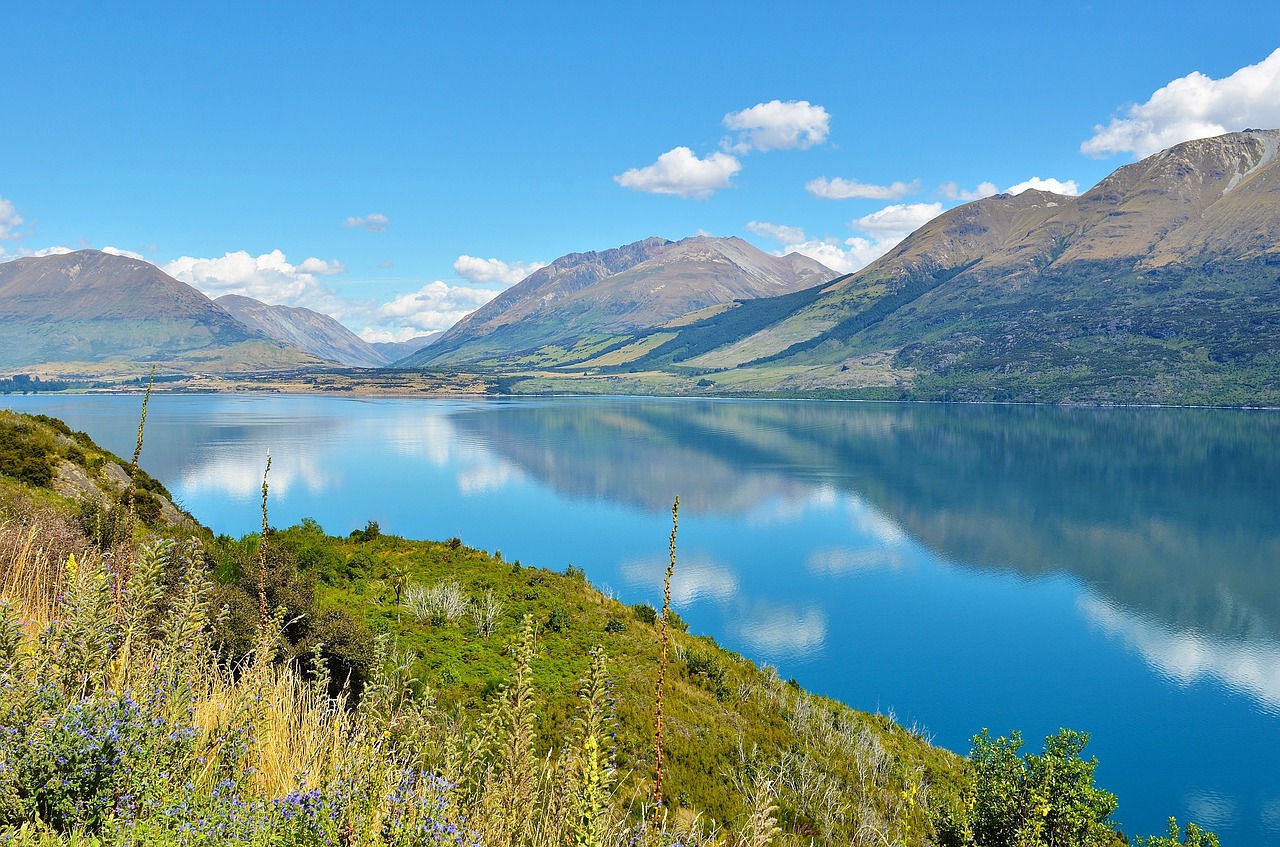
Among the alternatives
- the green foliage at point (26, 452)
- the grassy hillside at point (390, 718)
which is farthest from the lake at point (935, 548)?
the green foliage at point (26, 452)

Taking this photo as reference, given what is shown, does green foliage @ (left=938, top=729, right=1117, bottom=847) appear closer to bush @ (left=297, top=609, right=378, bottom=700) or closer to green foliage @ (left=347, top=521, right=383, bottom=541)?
bush @ (left=297, top=609, right=378, bottom=700)

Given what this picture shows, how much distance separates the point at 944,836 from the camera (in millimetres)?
11094

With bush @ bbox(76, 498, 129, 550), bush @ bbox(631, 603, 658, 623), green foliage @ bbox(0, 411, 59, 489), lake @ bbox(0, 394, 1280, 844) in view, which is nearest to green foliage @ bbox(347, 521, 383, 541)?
green foliage @ bbox(0, 411, 59, 489)

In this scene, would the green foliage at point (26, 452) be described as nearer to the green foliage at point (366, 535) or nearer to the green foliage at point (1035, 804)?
the green foliage at point (366, 535)

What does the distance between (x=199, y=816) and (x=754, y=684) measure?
18779mm

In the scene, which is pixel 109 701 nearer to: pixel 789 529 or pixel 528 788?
pixel 528 788

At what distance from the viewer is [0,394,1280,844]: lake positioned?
95.4ft

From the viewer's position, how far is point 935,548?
185 feet

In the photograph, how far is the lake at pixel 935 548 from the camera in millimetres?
29078

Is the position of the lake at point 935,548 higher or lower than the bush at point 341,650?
lower

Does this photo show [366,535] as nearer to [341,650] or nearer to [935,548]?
[341,650]

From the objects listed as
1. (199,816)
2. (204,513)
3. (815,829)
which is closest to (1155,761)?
(815,829)

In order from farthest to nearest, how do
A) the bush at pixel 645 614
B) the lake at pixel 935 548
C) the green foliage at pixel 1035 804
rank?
the lake at pixel 935 548 < the bush at pixel 645 614 < the green foliage at pixel 1035 804

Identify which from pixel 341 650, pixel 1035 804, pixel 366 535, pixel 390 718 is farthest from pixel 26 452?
pixel 1035 804
